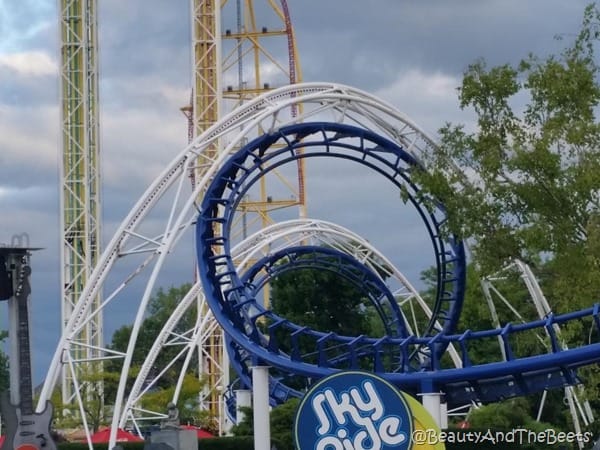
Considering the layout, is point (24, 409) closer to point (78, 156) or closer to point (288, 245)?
point (288, 245)

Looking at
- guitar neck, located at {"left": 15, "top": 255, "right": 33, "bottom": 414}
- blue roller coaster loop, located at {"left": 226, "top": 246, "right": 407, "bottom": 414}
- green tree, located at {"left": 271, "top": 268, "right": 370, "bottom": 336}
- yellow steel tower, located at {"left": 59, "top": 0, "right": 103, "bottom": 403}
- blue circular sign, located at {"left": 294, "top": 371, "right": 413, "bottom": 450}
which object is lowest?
blue circular sign, located at {"left": 294, "top": 371, "right": 413, "bottom": 450}

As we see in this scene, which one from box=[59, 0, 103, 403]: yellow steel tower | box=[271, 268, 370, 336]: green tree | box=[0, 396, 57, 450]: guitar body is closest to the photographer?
box=[0, 396, 57, 450]: guitar body

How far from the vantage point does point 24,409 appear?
62.2ft

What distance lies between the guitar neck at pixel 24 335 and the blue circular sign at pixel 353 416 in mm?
7389

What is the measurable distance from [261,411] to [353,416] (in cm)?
1136

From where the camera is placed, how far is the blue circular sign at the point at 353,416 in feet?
40.6

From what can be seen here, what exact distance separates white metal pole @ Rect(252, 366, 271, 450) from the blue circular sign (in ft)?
35.3

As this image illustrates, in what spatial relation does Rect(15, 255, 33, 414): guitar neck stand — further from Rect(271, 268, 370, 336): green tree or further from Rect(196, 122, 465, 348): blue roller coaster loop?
Rect(271, 268, 370, 336): green tree

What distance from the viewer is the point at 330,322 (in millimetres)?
51094

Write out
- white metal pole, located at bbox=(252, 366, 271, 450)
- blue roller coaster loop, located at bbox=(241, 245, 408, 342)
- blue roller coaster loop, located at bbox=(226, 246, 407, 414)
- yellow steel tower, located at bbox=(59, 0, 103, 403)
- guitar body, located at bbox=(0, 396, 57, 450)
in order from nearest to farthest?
guitar body, located at bbox=(0, 396, 57, 450), white metal pole, located at bbox=(252, 366, 271, 450), blue roller coaster loop, located at bbox=(226, 246, 407, 414), blue roller coaster loop, located at bbox=(241, 245, 408, 342), yellow steel tower, located at bbox=(59, 0, 103, 403)

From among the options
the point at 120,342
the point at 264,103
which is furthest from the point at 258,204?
the point at 120,342

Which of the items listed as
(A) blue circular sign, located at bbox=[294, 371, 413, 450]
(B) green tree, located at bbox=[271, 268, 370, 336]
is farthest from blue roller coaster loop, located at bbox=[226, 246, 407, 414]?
(A) blue circular sign, located at bbox=[294, 371, 413, 450]

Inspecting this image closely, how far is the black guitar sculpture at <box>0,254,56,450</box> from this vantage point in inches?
744

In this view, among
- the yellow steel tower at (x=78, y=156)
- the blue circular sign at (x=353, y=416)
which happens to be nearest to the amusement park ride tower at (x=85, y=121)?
the yellow steel tower at (x=78, y=156)
